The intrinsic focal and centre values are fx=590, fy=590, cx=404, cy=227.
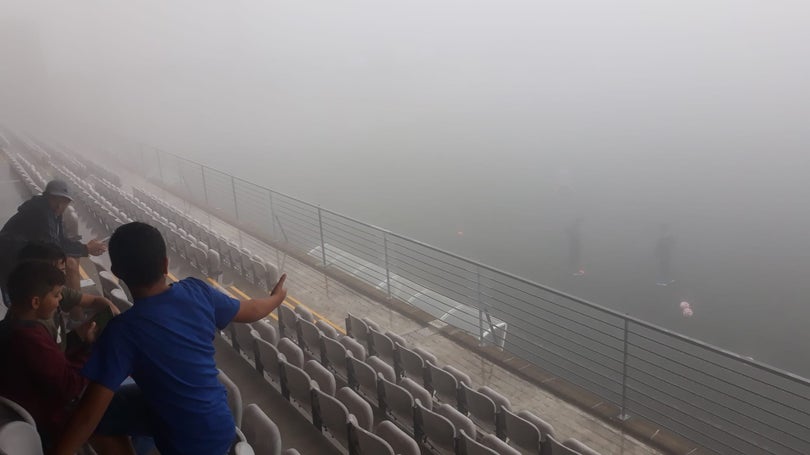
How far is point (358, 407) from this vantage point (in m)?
2.30

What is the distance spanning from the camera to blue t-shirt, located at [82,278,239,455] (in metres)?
1.05

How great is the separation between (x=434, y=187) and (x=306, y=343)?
3860cm

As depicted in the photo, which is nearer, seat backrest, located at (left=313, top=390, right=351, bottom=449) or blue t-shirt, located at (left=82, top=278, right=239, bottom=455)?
blue t-shirt, located at (left=82, top=278, right=239, bottom=455)

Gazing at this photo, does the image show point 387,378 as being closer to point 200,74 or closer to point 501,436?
point 501,436

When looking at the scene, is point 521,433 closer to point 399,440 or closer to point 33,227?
point 399,440

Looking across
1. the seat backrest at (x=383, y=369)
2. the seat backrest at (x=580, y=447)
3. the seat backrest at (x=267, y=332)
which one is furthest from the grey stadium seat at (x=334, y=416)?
the seat backrest at (x=580, y=447)

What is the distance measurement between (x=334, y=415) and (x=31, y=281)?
1.16m

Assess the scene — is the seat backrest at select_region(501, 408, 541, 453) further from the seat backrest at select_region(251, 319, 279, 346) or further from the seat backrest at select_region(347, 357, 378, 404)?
the seat backrest at select_region(251, 319, 279, 346)

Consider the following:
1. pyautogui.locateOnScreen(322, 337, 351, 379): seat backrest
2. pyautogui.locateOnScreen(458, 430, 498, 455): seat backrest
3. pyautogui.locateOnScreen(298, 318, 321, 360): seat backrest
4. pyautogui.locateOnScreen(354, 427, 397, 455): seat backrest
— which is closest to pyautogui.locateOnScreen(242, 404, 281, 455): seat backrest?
pyautogui.locateOnScreen(354, 427, 397, 455): seat backrest

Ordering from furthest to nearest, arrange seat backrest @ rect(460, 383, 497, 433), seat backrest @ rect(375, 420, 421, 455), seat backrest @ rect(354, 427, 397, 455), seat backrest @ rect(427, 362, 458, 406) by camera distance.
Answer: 1. seat backrest @ rect(427, 362, 458, 406)
2. seat backrest @ rect(460, 383, 497, 433)
3. seat backrest @ rect(375, 420, 421, 455)
4. seat backrest @ rect(354, 427, 397, 455)

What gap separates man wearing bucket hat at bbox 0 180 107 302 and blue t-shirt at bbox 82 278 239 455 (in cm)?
158

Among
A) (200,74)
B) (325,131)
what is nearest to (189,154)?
(200,74)

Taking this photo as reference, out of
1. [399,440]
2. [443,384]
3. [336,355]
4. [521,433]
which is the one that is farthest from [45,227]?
[521,433]

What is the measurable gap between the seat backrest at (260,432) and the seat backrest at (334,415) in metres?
0.40
